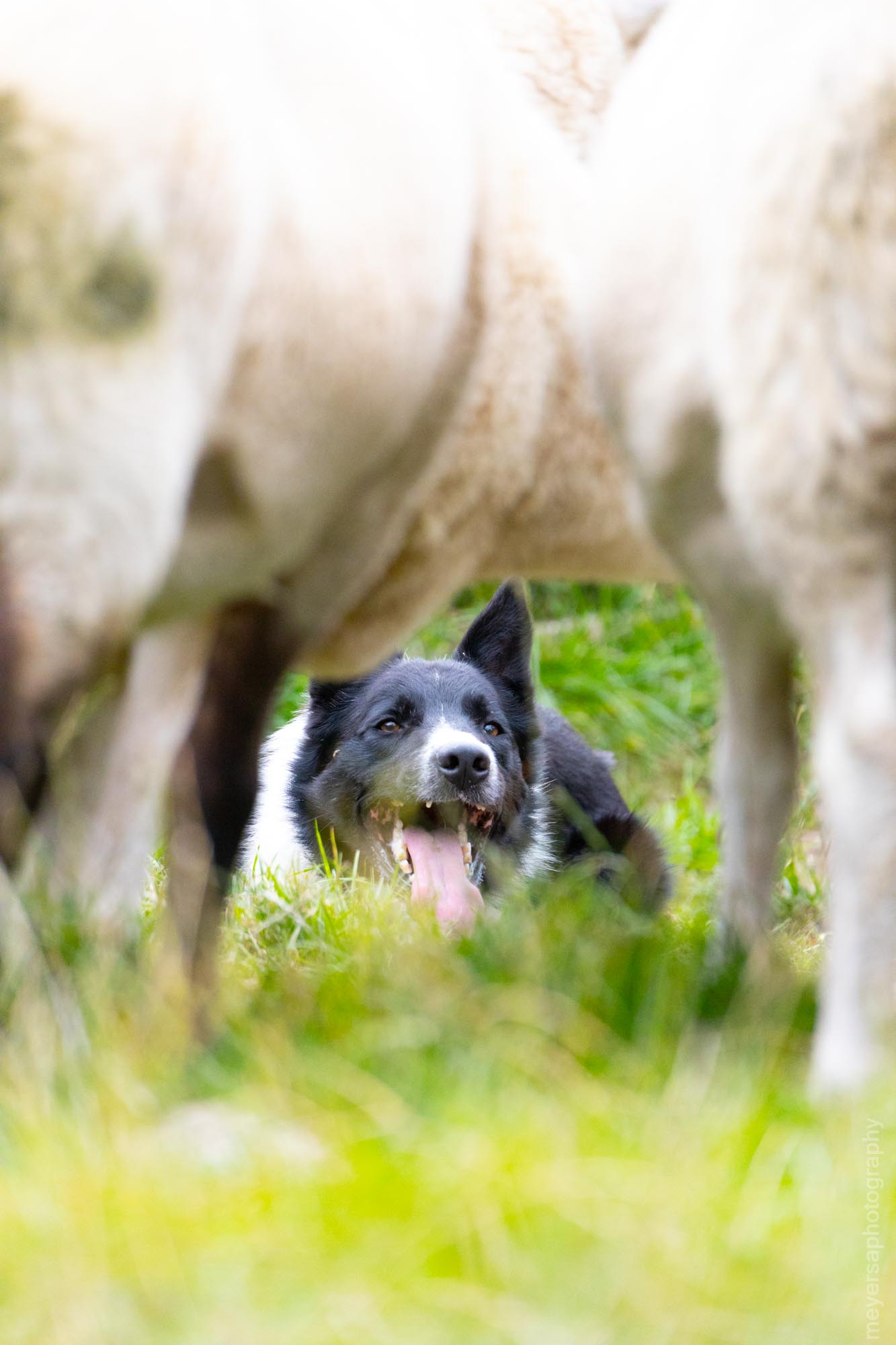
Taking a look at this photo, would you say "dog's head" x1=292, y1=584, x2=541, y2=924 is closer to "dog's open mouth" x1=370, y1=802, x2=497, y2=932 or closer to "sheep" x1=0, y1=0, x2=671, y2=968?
"dog's open mouth" x1=370, y1=802, x2=497, y2=932

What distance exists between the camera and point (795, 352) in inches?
79.3

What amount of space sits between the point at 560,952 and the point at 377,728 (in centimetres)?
310

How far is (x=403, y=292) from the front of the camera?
2.20m

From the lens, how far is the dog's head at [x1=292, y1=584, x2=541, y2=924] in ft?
17.3

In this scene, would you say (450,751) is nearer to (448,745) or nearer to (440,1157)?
(448,745)

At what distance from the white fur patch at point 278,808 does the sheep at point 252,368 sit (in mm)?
2323

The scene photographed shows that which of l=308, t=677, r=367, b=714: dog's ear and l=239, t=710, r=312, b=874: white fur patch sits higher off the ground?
l=308, t=677, r=367, b=714: dog's ear

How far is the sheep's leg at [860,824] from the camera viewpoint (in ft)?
6.74

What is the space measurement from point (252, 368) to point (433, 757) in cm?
324

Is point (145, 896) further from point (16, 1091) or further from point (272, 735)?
point (272, 735)

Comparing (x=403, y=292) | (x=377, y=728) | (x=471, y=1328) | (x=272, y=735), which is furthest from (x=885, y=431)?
(x=272, y=735)

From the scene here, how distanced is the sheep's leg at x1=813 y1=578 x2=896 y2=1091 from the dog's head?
3.00 meters

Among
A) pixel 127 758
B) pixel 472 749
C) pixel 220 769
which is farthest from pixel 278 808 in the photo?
pixel 220 769

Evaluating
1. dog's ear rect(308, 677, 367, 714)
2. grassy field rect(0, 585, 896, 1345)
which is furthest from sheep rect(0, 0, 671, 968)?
dog's ear rect(308, 677, 367, 714)
